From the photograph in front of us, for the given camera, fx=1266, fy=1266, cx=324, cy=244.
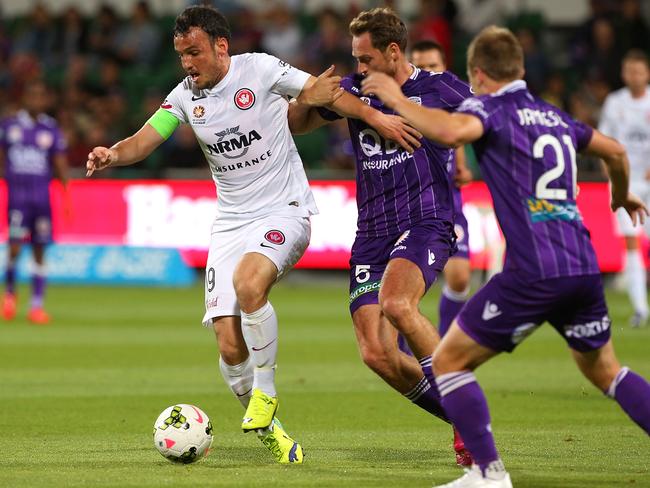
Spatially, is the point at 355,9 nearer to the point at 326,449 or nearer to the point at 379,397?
the point at 379,397

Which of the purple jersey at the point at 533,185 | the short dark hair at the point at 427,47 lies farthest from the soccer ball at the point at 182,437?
the short dark hair at the point at 427,47

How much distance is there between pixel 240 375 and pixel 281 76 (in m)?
1.73

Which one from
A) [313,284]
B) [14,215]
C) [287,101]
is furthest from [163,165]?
[287,101]

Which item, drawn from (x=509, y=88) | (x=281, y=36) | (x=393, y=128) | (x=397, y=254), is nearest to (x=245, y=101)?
(x=393, y=128)

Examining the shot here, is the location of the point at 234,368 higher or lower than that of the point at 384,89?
lower

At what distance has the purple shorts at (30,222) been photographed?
1564 cm

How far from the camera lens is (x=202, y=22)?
716cm

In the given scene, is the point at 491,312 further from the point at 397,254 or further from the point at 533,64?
the point at 533,64

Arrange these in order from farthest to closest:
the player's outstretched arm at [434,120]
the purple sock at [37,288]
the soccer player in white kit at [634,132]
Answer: the purple sock at [37,288] < the soccer player in white kit at [634,132] < the player's outstretched arm at [434,120]

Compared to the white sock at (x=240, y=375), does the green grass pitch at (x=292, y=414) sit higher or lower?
lower

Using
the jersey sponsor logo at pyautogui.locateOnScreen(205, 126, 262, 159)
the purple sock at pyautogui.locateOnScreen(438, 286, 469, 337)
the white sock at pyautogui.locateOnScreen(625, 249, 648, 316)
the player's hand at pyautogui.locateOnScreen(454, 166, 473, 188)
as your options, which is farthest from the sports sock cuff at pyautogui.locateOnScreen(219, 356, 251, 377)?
the white sock at pyautogui.locateOnScreen(625, 249, 648, 316)

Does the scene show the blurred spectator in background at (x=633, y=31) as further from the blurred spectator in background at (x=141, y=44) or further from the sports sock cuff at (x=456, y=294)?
the sports sock cuff at (x=456, y=294)

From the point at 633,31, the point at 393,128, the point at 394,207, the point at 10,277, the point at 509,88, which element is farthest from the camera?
the point at 633,31

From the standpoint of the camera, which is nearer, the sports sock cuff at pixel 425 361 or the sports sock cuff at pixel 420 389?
the sports sock cuff at pixel 425 361
